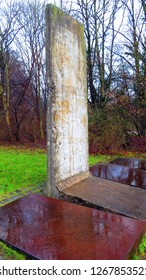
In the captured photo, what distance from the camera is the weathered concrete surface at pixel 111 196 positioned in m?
2.37

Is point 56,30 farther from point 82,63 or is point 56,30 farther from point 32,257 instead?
point 32,257

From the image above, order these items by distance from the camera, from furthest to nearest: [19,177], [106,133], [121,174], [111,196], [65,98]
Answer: [106,133] < [19,177] < [121,174] < [65,98] < [111,196]

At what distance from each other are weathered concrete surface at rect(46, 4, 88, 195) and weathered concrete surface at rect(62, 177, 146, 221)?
0.27 metres

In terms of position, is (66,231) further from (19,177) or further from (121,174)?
(19,177)

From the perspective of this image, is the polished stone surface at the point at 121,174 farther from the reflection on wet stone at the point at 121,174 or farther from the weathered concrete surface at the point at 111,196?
the weathered concrete surface at the point at 111,196

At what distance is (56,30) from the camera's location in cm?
278

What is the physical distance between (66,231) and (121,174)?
2.17m

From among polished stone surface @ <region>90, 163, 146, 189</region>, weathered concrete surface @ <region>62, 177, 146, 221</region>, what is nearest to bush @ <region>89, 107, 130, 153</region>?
polished stone surface @ <region>90, 163, 146, 189</region>

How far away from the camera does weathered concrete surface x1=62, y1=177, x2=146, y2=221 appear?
2.37m

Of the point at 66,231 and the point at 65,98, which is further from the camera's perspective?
the point at 65,98

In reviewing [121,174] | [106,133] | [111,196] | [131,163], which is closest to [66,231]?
[111,196]

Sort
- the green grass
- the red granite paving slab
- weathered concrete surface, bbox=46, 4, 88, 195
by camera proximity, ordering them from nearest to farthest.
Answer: the red granite paving slab
weathered concrete surface, bbox=46, 4, 88, 195
the green grass

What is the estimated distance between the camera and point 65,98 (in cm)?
295

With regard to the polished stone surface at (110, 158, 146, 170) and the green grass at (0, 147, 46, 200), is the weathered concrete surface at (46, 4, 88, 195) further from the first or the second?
the polished stone surface at (110, 158, 146, 170)
